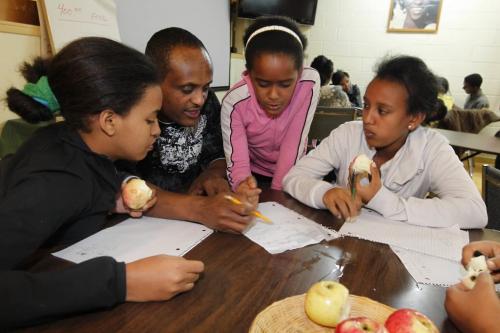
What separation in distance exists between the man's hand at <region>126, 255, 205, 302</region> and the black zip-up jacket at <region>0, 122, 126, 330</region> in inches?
0.9

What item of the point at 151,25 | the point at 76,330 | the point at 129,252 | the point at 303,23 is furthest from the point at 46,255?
the point at 303,23

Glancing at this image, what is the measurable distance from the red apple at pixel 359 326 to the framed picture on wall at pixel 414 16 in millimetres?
5825

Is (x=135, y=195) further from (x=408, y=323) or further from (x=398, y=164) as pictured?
(x=398, y=164)

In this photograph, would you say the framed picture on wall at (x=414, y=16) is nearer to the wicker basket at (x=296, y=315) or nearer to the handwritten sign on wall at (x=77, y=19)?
the handwritten sign on wall at (x=77, y=19)

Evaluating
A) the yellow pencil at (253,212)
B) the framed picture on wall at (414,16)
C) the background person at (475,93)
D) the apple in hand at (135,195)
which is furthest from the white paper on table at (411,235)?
the framed picture on wall at (414,16)

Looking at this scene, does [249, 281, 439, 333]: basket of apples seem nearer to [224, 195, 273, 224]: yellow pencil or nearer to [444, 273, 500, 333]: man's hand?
[444, 273, 500, 333]: man's hand

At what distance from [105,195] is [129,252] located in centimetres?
23

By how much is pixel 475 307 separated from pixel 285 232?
1.62 feet

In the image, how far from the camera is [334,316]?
63cm

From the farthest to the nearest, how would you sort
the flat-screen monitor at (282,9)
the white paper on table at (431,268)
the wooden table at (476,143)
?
the flat-screen monitor at (282,9) < the wooden table at (476,143) < the white paper on table at (431,268)

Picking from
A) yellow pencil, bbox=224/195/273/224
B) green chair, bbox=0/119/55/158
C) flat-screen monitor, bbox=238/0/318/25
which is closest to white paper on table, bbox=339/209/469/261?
yellow pencil, bbox=224/195/273/224

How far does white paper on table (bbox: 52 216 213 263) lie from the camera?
87cm

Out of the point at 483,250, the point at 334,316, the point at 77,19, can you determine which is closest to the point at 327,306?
the point at 334,316

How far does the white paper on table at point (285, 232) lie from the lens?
0.96 m
